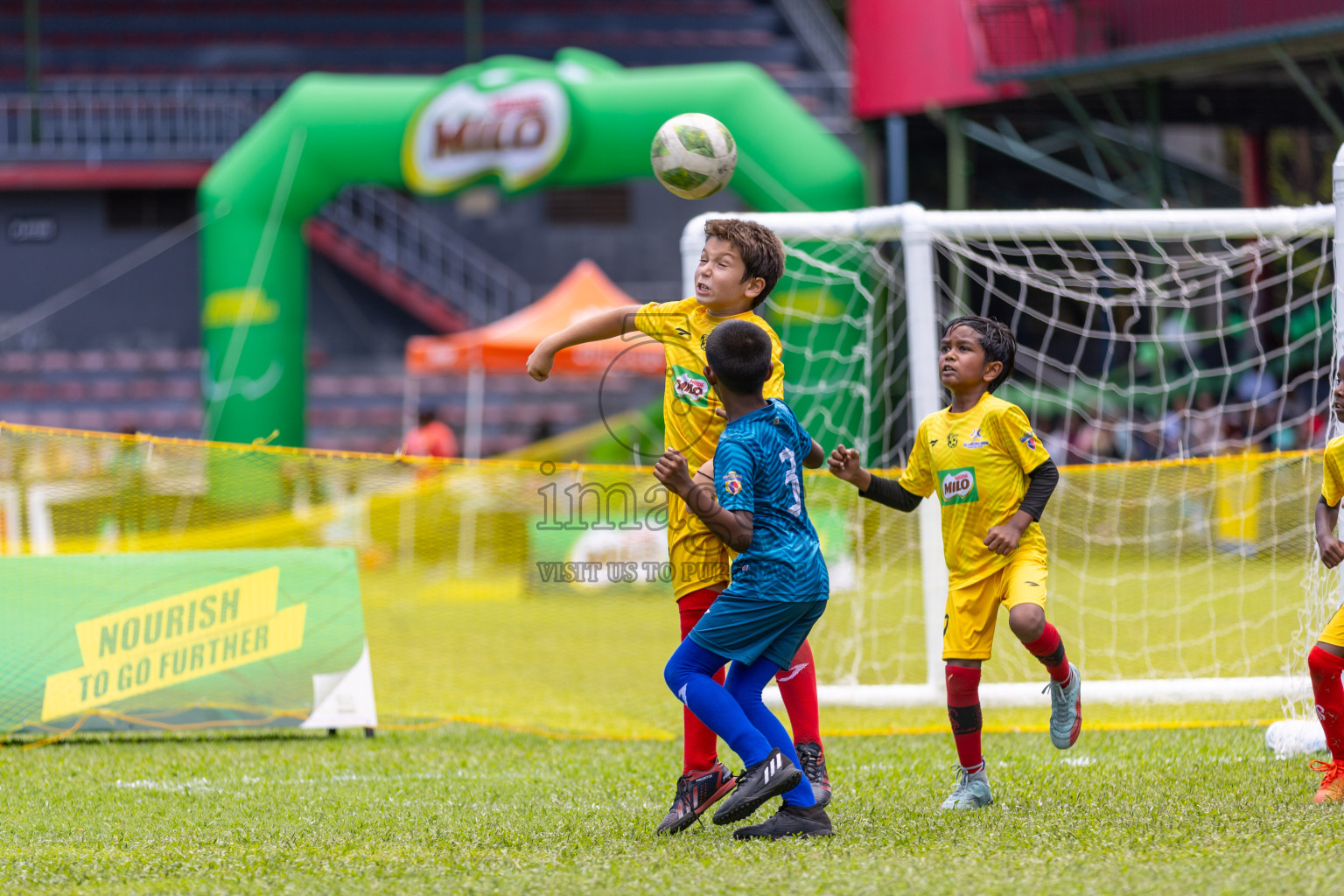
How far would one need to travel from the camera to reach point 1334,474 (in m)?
5.18

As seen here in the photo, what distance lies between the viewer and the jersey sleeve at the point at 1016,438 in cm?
507

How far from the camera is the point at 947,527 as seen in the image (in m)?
5.23

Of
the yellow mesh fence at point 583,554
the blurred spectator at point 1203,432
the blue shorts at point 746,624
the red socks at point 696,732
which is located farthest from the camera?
the blurred spectator at point 1203,432

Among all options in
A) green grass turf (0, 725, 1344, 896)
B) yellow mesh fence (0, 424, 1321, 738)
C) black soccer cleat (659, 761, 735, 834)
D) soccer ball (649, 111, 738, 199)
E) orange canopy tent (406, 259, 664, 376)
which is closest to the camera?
green grass turf (0, 725, 1344, 896)

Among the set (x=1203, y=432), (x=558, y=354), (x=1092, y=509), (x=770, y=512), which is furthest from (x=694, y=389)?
(x=1203, y=432)

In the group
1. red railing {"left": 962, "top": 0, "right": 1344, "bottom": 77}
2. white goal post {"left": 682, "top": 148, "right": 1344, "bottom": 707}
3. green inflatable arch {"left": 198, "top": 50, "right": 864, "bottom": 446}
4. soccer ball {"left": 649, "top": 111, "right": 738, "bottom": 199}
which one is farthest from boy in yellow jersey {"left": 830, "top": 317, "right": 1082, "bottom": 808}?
red railing {"left": 962, "top": 0, "right": 1344, "bottom": 77}

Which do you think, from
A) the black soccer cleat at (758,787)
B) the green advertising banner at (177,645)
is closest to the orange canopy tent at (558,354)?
the green advertising banner at (177,645)

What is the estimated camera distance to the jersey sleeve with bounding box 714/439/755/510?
14.5 feet

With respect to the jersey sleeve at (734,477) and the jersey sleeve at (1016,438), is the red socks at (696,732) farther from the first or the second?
the jersey sleeve at (1016,438)

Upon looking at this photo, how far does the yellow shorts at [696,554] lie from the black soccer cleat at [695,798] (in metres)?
0.60

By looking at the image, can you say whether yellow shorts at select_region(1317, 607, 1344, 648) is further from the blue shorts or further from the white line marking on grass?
the white line marking on grass

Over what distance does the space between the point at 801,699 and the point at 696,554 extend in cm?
62

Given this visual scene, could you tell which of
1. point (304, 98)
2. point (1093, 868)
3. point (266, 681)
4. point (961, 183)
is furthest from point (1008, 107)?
point (1093, 868)

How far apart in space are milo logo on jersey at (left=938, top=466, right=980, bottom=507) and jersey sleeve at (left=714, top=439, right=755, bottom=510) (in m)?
0.99
